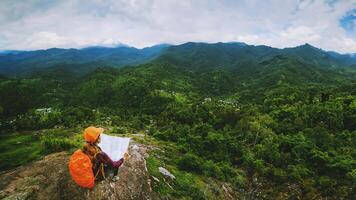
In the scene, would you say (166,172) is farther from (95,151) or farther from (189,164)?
(95,151)

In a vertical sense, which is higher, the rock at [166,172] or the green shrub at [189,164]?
the rock at [166,172]

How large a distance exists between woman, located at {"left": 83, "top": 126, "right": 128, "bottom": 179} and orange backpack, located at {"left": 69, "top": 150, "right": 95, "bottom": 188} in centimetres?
21

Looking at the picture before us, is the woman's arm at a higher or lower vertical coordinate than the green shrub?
higher

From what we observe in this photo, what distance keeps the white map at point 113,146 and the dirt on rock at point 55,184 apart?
4.53ft

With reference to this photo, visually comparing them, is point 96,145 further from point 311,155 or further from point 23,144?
point 311,155

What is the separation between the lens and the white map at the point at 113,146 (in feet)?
33.3

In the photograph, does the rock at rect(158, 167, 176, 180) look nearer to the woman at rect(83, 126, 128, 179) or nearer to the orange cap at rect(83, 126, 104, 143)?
the woman at rect(83, 126, 128, 179)

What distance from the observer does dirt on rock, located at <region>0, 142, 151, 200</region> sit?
10.9m

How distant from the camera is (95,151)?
979cm

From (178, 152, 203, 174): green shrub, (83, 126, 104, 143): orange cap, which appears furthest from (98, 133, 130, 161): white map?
(178, 152, 203, 174): green shrub

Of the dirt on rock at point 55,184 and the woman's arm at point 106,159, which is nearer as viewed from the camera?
the woman's arm at point 106,159

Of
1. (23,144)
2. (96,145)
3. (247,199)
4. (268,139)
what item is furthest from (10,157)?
(268,139)

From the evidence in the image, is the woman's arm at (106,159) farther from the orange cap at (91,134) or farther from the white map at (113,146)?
the orange cap at (91,134)

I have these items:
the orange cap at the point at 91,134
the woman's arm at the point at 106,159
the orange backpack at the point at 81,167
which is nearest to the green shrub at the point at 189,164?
the woman's arm at the point at 106,159
